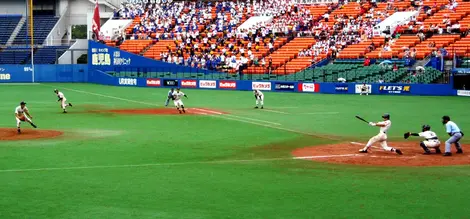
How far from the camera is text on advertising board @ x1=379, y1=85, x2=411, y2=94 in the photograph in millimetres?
56938

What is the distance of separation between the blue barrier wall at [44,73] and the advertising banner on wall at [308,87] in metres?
30.6

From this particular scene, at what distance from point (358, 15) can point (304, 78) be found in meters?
11.9

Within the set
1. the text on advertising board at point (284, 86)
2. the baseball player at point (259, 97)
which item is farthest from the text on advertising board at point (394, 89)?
the baseball player at point (259, 97)

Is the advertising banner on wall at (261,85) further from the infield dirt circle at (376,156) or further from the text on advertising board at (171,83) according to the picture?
the infield dirt circle at (376,156)

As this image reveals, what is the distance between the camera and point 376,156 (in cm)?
2288

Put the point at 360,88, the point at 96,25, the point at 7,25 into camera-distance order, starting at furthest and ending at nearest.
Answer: the point at 7,25 → the point at 96,25 → the point at 360,88

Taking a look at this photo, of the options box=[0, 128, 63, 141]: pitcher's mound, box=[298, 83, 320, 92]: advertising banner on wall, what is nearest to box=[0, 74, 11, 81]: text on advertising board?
box=[298, 83, 320, 92]: advertising banner on wall

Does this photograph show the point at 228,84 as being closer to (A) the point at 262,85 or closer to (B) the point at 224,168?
(A) the point at 262,85

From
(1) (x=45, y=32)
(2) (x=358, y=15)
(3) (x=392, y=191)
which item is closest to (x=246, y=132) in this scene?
(3) (x=392, y=191)

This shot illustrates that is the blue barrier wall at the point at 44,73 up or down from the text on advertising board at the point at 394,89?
up

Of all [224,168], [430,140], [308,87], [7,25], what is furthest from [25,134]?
[7,25]

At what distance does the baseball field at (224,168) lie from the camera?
48.9ft

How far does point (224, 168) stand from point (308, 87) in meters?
42.5

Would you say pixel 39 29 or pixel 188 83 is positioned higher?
pixel 39 29
